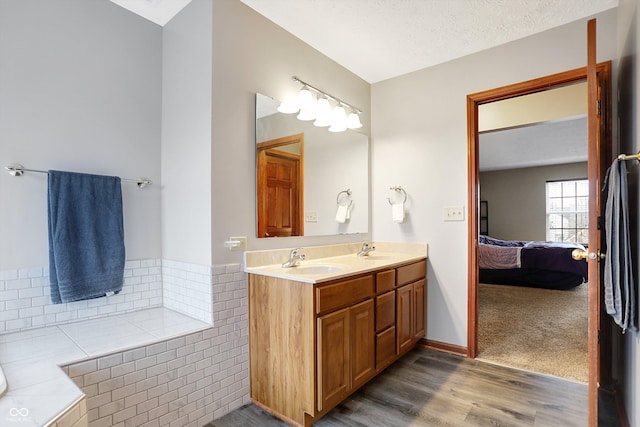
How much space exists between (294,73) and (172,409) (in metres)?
2.30

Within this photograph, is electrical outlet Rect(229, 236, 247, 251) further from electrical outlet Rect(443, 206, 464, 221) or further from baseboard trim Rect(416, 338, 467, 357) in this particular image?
baseboard trim Rect(416, 338, 467, 357)

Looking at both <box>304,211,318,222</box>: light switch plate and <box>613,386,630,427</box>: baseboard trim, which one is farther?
<box>304,211,318,222</box>: light switch plate

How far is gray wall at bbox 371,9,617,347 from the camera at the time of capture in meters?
2.58

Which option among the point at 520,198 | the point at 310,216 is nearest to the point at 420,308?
the point at 310,216

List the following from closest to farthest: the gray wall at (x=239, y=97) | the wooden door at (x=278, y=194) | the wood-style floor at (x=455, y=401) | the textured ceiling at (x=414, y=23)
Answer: the wood-style floor at (x=455, y=401)
the gray wall at (x=239, y=97)
the textured ceiling at (x=414, y=23)
the wooden door at (x=278, y=194)

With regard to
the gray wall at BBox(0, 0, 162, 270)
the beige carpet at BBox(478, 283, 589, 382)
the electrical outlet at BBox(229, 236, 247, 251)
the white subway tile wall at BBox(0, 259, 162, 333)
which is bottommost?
the beige carpet at BBox(478, 283, 589, 382)

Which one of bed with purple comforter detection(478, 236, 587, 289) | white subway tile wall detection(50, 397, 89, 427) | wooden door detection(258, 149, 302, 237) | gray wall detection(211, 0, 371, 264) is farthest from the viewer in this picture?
bed with purple comforter detection(478, 236, 587, 289)

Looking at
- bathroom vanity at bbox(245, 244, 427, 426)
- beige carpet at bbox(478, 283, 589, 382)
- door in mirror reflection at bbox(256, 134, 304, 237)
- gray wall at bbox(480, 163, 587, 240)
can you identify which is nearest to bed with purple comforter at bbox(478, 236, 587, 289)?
beige carpet at bbox(478, 283, 589, 382)

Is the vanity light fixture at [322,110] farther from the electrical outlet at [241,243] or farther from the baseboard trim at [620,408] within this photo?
the baseboard trim at [620,408]

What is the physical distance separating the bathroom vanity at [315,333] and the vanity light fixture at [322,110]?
1133mm

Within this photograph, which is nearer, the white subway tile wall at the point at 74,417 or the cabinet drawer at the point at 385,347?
the white subway tile wall at the point at 74,417

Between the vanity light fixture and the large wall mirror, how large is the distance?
55 mm

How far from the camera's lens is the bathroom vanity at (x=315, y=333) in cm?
177

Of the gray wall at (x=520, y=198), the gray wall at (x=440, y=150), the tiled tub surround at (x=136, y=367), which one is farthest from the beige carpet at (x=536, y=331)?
the gray wall at (x=520, y=198)
